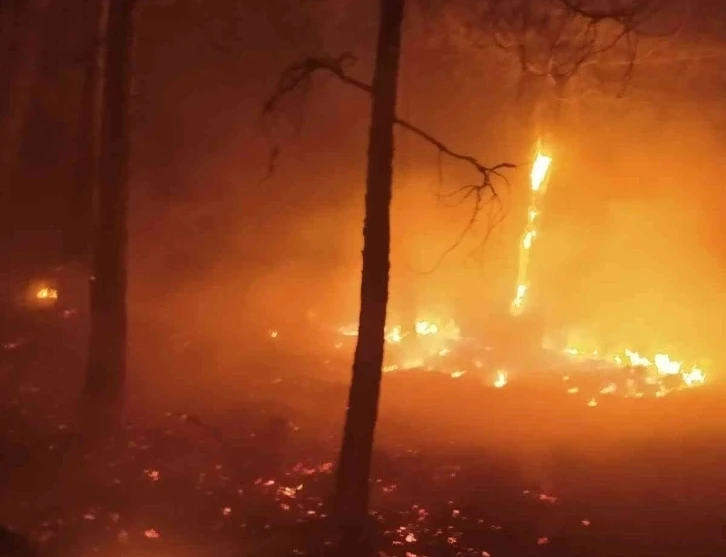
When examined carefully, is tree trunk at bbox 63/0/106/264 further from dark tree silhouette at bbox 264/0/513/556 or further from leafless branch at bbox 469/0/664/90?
dark tree silhouette at bbox 264/0/513/556

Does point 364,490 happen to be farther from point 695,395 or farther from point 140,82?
point 140,82

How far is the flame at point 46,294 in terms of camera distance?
16.6 m

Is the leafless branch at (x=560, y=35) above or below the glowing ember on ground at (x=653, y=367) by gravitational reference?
above

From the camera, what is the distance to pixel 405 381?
14656mm

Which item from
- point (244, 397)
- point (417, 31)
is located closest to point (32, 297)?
point (244, 397)

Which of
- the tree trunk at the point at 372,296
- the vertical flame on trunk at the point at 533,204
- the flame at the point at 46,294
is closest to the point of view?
the tree trunk at the point at 372,296

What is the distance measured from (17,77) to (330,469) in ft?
47.1

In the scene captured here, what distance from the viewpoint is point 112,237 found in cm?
984

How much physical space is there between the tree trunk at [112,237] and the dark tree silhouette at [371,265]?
7.16ft

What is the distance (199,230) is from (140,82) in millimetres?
4077

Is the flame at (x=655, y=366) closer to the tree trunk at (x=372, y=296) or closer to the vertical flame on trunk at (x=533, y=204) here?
the vertical flame on trunk at (x=533, y=204)

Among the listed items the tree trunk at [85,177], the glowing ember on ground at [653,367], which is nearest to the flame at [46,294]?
the tree trunk at [85,177]

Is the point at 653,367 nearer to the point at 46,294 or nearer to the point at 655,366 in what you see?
the point at 655,366

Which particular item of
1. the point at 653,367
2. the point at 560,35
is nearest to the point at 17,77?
the point at 560,35
